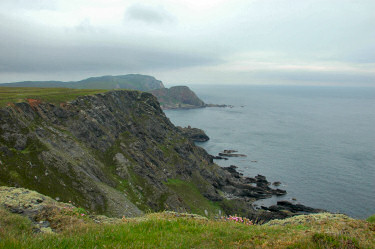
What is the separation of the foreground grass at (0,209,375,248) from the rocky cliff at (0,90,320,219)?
7.54 m

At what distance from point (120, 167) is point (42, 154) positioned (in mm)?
16843

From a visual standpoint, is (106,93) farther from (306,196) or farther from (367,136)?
(367,136)

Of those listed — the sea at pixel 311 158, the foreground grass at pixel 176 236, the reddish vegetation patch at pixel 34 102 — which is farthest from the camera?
the sea at pixel 311 158

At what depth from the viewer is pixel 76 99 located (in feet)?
194

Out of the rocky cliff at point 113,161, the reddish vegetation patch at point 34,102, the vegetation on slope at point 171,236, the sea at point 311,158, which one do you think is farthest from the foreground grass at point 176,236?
the sea at point 311,158

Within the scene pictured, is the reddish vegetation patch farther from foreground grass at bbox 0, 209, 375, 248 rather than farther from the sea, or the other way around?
the sea

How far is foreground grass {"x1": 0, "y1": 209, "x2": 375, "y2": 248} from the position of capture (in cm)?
830

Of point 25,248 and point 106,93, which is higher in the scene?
point 106,93

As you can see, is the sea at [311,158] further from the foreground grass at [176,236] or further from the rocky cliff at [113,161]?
the foreground grass at [176,236]

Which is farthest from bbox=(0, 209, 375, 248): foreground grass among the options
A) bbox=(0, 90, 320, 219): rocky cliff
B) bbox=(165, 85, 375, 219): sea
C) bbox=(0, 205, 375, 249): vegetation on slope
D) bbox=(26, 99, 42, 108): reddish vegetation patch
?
bbox=(165, 85, 375, 219): sea

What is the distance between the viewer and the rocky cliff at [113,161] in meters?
36.1

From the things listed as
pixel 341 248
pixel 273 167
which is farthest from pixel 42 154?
pixel 273 167

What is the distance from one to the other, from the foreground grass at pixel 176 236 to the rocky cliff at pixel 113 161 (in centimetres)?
754

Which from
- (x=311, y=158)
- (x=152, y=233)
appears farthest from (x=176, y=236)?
(x=311, y=158)
